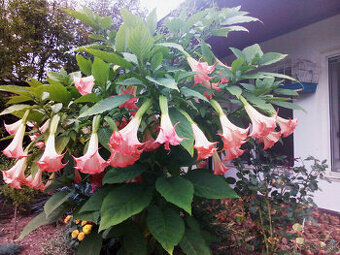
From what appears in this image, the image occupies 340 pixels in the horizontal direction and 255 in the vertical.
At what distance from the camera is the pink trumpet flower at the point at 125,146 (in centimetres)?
60

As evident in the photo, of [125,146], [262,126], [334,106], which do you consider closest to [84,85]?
[125,146]

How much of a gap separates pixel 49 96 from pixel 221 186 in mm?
690

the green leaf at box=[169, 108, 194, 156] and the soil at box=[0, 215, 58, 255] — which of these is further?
the soil at box=[0, 215, 58, 255]

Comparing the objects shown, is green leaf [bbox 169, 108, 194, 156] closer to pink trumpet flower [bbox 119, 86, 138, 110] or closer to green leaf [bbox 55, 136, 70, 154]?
pink trumpet flower [bbox 119, 86, 138, 110]

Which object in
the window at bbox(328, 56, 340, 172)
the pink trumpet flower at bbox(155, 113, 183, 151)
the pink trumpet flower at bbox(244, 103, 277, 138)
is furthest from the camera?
the window at bbox(328, 56, 340, 172)

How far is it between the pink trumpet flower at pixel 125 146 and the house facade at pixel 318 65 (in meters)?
2.62

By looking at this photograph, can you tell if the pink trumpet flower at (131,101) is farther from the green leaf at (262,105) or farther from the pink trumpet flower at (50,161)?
the green leaf at (262,105)

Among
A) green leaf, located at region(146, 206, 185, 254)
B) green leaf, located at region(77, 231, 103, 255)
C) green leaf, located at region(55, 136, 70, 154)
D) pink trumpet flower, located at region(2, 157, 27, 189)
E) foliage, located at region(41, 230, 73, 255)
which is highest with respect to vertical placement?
green leaf, located at region(55, 136, 70, 154)

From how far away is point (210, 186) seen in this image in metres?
0.84

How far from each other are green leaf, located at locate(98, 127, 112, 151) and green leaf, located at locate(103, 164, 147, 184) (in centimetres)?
12

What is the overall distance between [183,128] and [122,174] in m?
0.31

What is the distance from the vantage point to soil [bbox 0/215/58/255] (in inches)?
98.2

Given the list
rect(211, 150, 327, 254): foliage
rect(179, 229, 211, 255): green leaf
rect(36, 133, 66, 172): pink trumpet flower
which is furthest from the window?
rect(36, 133, 66, 172): pink trumpet flower

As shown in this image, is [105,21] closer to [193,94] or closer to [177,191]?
[193,94]
